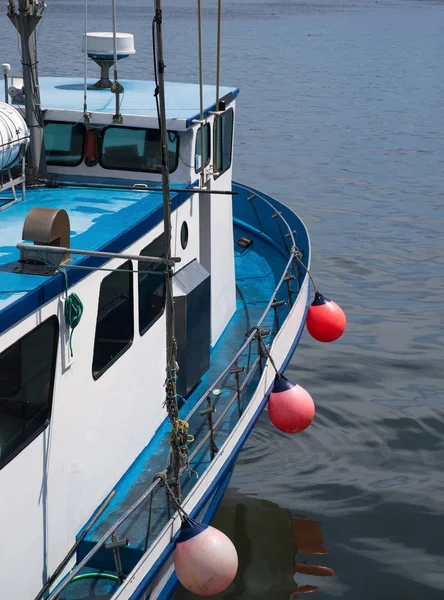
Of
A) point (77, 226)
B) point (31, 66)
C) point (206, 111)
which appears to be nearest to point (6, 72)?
point (31, 66)

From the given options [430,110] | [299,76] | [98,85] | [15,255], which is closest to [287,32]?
[299,76]

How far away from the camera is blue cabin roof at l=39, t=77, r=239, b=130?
10453mm

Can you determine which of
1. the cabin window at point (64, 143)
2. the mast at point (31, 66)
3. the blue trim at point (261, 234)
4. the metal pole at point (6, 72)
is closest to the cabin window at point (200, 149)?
the cabin window at point (64, 143)

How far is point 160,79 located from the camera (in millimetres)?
6297

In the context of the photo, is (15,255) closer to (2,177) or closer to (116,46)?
(2,177)

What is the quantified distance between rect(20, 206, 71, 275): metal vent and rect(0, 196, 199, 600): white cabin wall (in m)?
0.32

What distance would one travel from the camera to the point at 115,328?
8.27 m

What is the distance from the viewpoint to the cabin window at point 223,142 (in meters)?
11.3

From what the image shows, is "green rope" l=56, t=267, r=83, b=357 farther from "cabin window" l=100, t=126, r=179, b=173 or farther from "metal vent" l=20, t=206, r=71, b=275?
"cabin window" l=100, t=126, r=179, b=173

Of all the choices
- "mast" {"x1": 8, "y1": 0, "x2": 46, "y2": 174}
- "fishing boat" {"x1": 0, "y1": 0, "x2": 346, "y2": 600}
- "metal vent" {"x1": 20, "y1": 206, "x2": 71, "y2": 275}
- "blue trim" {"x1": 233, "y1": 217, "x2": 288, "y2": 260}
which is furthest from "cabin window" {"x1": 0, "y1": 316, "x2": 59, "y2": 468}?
"blue trim" {"x1": 233, "y1": 217, "x2": 288, "y2": 260}

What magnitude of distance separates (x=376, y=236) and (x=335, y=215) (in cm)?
204

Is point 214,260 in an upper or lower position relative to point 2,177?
lower

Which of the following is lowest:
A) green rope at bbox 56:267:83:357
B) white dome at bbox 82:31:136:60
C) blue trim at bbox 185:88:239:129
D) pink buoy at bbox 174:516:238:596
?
pink buoy at bbox 174:516:238:596

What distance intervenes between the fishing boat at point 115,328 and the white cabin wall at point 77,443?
2cm
